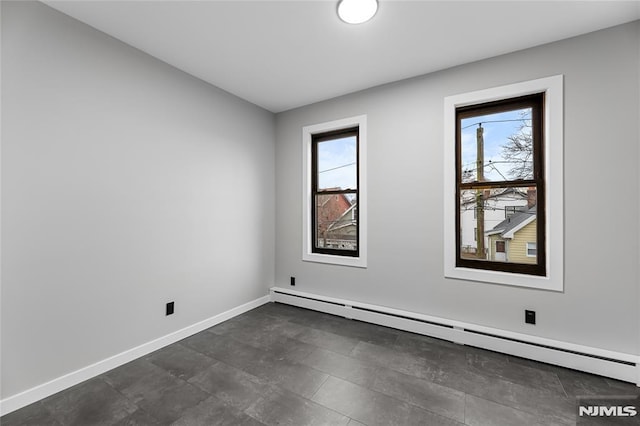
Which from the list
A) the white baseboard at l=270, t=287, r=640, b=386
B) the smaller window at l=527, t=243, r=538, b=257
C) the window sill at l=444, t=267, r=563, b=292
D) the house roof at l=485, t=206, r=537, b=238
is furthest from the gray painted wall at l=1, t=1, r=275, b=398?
the smaller window at l=527, t=243, r=538, b=257

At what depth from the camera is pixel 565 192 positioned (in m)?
2.15

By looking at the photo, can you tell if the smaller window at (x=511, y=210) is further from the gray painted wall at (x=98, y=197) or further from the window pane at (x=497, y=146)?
the gray painted wall at (x=98, y=197)

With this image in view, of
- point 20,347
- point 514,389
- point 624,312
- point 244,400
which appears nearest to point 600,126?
point 624,312

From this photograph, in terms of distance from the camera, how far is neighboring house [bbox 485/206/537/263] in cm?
236

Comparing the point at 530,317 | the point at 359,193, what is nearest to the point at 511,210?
the point at 530,317

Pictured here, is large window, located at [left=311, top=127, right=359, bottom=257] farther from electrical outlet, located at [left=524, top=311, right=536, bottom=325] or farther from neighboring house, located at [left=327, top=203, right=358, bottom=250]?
electrical outlet, located at [left=524, top=311, right=536, bottom=325]

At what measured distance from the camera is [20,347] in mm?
1668

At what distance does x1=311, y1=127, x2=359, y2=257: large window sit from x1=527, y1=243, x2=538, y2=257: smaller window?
1.67 meters

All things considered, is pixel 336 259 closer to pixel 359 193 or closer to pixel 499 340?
pixel 359 193

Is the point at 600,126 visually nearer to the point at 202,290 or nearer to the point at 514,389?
the point at 514,389

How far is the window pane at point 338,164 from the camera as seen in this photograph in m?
3.33

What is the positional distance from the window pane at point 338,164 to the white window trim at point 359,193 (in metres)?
0.16

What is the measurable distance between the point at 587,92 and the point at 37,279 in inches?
166

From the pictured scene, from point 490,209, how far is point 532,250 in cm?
48
